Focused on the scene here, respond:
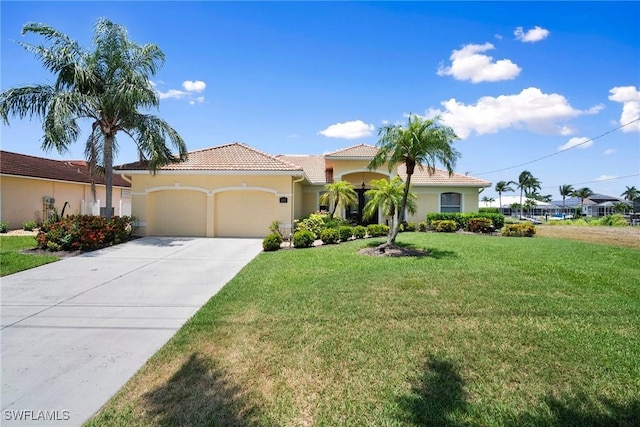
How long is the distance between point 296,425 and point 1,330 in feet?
16.7

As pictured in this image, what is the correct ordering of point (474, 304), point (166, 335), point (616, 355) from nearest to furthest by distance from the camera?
1. point (616, 355)
2. point (166, 335)
3. point (474, 304)

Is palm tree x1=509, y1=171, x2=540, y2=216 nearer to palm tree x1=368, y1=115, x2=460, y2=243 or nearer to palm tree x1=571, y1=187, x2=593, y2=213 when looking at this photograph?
palm tree x1=571, y1=187, x2=593, y2=213

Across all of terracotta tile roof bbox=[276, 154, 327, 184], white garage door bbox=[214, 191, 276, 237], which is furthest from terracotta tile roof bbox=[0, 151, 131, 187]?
terracotta tile roof bbox=[276, 154, 327, 184]

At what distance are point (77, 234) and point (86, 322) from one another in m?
8.01

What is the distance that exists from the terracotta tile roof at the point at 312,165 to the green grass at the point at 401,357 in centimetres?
1420

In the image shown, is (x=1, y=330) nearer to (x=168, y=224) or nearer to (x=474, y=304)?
(x=474, y=304)

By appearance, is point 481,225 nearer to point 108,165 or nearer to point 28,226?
point 108,165

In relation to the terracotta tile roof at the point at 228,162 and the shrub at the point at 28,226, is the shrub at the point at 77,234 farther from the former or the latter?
the shrub at the point at 28,226

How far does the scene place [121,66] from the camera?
45.5 ft

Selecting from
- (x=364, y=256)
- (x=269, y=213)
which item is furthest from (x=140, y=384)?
(x=269, y=213)

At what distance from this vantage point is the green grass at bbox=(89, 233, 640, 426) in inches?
119

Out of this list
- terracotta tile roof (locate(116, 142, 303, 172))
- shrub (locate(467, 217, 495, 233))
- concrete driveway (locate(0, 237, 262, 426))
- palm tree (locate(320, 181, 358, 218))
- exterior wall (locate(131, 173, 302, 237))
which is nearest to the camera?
concrete driveway (locate(0, 237, 262, 426))

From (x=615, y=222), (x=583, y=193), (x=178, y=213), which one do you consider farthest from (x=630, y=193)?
(x=178, y=213)

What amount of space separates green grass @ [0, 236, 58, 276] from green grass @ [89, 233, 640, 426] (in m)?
6.50
